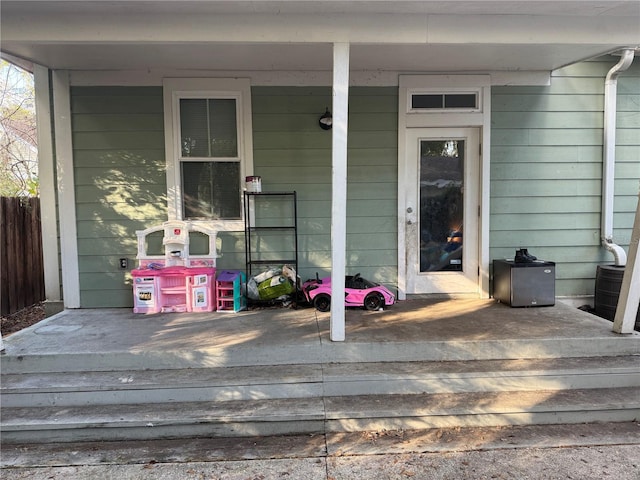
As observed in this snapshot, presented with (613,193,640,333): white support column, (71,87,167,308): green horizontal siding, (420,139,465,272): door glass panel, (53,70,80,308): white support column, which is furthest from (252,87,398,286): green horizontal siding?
(613,193,640,333): white support column

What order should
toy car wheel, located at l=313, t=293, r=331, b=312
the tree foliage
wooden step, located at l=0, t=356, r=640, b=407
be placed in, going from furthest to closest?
the tree foliage < toy car wheel, located at l=313, t=293, r=331, b=312 < wooden step, located at l=0, t=356, r=640, b=407

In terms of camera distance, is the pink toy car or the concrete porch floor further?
the pink toy car

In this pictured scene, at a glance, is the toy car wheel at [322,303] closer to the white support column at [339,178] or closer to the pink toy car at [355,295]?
the pink toy car at [355,295]

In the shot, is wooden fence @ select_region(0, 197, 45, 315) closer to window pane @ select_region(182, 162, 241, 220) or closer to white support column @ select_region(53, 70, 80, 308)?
white support column @ select_region(53, 70, 80, 308)

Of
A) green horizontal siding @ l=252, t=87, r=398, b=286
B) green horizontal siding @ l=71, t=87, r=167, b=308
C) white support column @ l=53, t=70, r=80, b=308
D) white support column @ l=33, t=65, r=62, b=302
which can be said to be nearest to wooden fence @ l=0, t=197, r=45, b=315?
white support column @ l=33, t=65, r=62, b=302

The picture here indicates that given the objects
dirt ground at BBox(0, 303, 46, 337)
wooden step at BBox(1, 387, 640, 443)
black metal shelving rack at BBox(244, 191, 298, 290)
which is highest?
black metal shelving rack at BBox(244, 191, 298, 290)

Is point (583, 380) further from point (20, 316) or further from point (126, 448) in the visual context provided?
point (20, 316)

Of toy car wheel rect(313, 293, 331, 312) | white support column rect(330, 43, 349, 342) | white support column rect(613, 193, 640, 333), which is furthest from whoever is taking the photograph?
toy car wheel rect(313, 293, 331, 312)

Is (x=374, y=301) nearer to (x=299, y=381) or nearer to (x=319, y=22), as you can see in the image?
(x=299, y=381)

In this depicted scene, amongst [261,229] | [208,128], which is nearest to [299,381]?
[261,229]

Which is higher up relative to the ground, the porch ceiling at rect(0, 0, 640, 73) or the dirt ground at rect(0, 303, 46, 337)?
the porch ceiling at rect(0, 0, 640, 73)

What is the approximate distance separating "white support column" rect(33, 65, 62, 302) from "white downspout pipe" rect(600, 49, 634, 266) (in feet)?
19.0

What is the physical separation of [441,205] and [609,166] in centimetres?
182

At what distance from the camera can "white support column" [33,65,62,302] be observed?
14.2 feet
